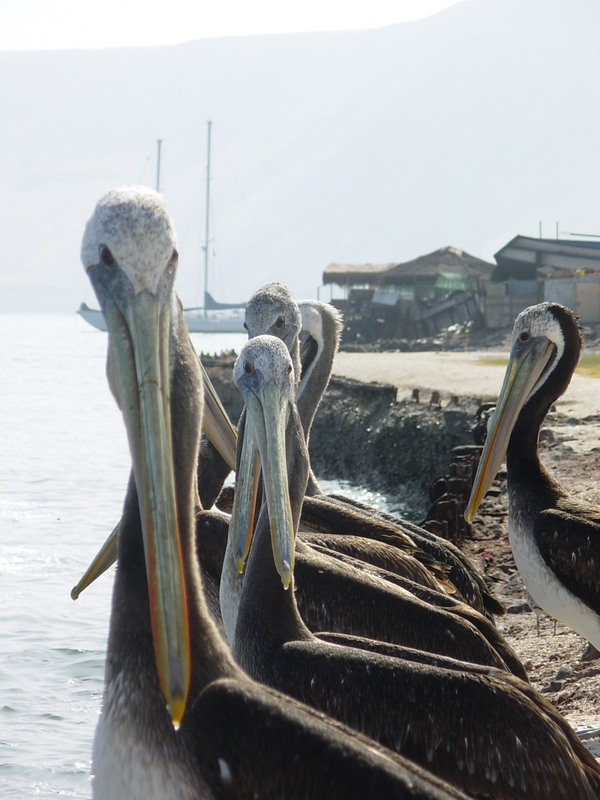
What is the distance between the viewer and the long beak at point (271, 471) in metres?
3.27

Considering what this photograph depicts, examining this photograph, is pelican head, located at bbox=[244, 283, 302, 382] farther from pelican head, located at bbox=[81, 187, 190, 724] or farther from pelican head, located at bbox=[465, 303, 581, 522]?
pelican head, located at bbox=[81, 187, 190, 724]

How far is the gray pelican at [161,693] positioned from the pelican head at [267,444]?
0.98 m

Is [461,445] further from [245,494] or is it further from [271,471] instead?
[271,471]

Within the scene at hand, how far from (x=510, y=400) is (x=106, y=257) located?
3.96 m

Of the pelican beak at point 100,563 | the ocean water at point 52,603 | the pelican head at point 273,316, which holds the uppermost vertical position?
the pelican head at point 273,316

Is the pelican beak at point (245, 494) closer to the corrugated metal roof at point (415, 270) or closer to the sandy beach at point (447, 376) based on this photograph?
the sandy beach at point (447, 376)

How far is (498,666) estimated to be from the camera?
3812 mm

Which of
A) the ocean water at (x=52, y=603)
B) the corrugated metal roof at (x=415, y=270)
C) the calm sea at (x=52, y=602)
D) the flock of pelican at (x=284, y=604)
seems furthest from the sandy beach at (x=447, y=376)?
the corrugated metal roof at (x=415, y=270)

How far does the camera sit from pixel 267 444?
3.50m

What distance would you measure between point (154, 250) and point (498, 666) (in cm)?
225

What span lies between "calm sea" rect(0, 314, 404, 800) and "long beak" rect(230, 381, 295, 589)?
2.66 meters

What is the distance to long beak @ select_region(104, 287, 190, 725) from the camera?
6.57 ft

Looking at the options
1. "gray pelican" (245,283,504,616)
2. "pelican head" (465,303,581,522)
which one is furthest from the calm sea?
"pelican head" (465,303,581,522)

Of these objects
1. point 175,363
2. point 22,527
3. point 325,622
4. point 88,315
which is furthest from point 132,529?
point 88,315
